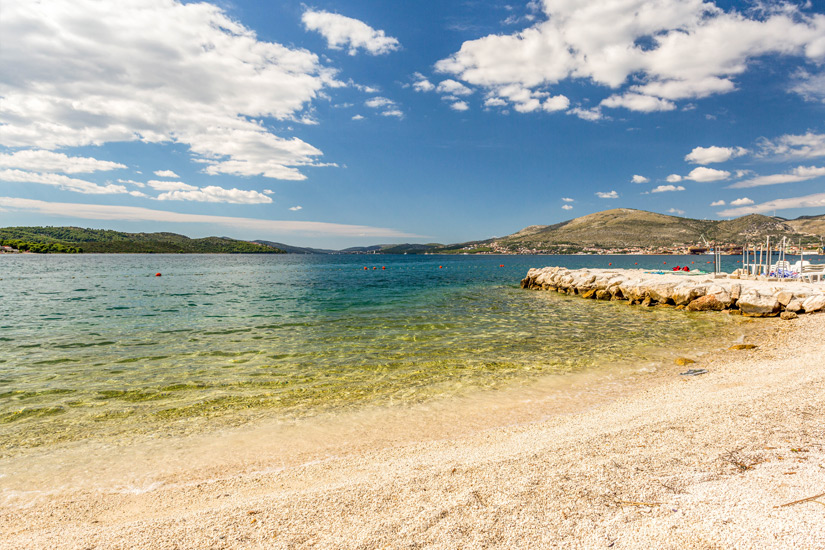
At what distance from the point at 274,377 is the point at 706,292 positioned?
2819 centimetres

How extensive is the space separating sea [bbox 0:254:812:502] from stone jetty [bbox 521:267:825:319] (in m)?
1.72

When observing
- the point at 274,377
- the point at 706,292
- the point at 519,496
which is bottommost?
the point at 274,377

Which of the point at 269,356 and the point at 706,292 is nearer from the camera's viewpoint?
the point at 269,356

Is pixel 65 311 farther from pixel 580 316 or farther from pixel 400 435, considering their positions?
pixel 580 316

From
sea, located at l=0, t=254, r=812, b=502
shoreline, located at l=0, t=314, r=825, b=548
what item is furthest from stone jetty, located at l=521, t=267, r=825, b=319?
shoreline, located at l=0, t=314, r=825, b=548

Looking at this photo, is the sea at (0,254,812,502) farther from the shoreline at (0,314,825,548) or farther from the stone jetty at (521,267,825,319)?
the stone jetty at (521,267,825,319)

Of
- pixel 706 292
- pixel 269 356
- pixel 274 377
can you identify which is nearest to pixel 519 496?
pixel 274 377

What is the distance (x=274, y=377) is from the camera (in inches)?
455

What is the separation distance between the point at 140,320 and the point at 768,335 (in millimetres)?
32119

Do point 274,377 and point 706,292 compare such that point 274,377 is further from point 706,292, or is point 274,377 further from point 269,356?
point 706,292

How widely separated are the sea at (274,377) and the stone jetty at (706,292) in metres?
1.72

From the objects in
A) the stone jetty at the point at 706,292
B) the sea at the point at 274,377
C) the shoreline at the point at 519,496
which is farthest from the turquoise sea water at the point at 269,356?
the shoreline at the point at 519,496

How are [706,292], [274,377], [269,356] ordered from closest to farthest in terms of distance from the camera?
1. [274,377]
2. [269,356]
3. [706,292]

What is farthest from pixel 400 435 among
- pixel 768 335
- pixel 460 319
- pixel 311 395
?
pixel 768 335
